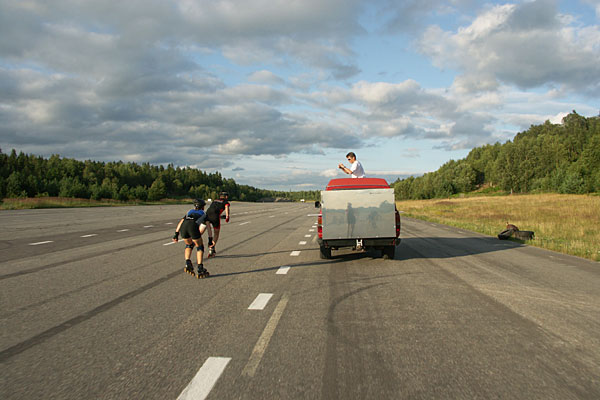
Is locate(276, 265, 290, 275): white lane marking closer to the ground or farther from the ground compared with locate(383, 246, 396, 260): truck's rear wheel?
closer to the ground

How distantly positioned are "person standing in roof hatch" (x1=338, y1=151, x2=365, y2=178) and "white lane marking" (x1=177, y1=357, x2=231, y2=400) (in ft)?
25.7

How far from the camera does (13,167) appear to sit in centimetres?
11119

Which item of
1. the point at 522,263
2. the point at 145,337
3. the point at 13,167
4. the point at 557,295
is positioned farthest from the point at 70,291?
the point at 13,167

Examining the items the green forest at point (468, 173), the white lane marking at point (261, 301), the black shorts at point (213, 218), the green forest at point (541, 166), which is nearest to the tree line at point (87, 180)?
the green forest at point (468, 173)

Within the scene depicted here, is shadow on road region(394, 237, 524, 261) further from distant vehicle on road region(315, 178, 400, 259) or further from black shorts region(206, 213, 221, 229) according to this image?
black shorts region(206, 213, 221, 229)

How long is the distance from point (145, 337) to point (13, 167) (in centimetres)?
13071

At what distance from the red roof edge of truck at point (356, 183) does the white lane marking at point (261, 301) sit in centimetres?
477

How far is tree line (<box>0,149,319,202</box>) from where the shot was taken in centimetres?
7938

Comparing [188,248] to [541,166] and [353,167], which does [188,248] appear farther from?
[541,166]

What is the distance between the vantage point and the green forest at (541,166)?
272 feet

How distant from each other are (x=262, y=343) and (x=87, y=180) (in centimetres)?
14216

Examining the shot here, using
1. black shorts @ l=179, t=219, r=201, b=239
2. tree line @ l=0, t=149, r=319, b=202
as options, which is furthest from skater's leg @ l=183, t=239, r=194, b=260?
tree line @ l=0, t=149, r=319, b=202

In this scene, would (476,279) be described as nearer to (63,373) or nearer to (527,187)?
(63,373)

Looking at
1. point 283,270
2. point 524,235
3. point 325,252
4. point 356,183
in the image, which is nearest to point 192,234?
point 283,270
